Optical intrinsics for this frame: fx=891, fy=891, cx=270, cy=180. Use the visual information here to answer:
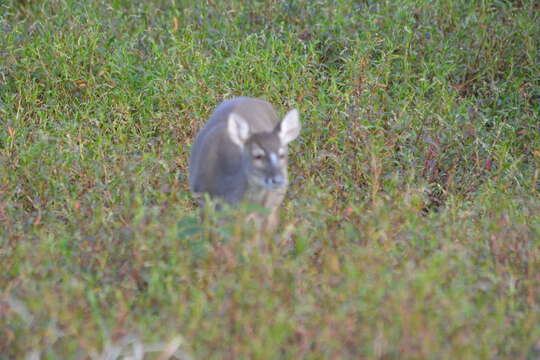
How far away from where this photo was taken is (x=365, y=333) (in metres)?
4.00

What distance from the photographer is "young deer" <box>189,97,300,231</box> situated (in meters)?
5.36

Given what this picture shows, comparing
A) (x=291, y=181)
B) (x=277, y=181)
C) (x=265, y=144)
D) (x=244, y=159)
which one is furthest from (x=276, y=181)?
(x=291, y=181)

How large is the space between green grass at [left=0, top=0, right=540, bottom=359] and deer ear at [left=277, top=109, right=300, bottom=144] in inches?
14.3

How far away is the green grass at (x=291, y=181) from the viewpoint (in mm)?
4148

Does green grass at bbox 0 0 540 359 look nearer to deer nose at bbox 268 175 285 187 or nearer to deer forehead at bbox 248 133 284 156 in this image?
deer nose at bbox 268 175 285 187

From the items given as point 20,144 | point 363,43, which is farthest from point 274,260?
point 363,43

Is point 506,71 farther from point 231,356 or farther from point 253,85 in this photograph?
point 231,356

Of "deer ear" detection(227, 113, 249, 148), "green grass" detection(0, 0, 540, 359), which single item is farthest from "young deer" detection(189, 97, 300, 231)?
"green grass" detection(0, 0, 540, 359)

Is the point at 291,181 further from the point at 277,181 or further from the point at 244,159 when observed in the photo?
the point at 277,181

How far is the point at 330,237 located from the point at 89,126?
9.69 feet

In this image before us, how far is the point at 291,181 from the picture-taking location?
6.55 meters

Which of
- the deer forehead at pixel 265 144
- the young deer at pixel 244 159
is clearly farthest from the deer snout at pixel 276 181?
the deer forehead at pixel 265 144

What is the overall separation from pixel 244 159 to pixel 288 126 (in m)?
0.34

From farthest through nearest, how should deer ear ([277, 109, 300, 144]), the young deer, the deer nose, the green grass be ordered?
deer ear ([277, 109, 300, 144]), the young deer, the deer nose, the green grass
